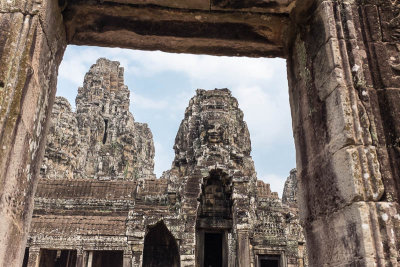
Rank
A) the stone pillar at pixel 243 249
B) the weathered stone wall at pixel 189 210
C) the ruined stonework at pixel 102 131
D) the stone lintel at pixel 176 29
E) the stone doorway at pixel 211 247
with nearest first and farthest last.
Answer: the stone lintel at pixel 176 29 < the stone pillar at pixel 243 249 < the weathered stone wall at pixel 189 210 < the stone doorway at pixel 211 247 < the ruined stonework at pixel 102 131

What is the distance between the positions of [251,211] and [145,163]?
38902mm

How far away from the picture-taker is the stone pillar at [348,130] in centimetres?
250

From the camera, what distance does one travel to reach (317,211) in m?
3.05

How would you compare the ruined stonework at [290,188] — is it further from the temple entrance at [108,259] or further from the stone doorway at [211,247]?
the temple entrance at [108,259]

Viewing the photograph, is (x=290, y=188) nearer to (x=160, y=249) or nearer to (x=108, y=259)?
(x=160, y=249)

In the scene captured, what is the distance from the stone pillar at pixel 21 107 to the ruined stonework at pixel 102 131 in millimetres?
23557

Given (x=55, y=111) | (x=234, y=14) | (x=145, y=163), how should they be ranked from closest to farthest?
(x=234, y=14)
(x=55, y=111)
(x=145, y=163)

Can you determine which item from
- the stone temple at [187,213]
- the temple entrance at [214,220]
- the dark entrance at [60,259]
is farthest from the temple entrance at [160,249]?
the dark entrance at [60,259]

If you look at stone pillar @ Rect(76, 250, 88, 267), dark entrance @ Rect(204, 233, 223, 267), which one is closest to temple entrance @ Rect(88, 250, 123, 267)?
stone pillar @ Rect(76, 250, 88, 267)

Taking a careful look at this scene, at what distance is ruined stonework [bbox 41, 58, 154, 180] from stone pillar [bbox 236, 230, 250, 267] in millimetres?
15111

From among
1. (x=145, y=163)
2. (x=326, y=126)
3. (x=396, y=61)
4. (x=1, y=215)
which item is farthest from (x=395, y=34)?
(x=145, y=163)

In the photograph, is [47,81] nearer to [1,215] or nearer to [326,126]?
[1,215]

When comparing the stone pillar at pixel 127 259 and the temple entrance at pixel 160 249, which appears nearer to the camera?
the stone pillar at pixel 127 259

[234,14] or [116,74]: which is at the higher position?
[116,74]
